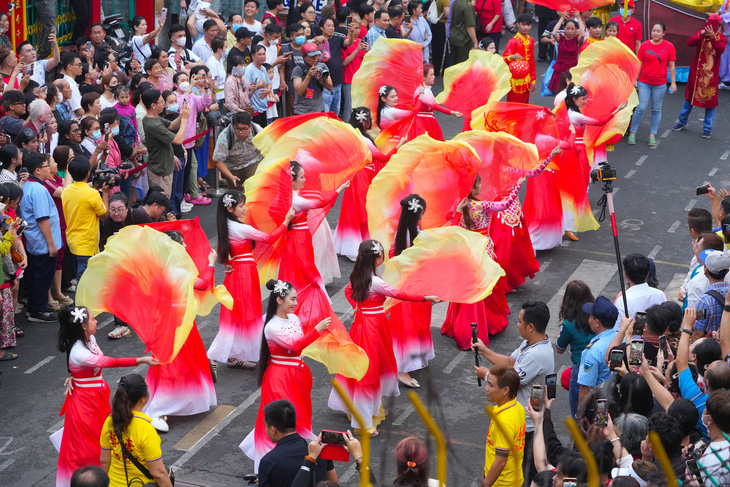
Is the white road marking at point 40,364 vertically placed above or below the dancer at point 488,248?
below

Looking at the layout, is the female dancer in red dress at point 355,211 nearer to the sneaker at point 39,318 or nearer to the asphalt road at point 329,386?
the asphalt road at point 329,386

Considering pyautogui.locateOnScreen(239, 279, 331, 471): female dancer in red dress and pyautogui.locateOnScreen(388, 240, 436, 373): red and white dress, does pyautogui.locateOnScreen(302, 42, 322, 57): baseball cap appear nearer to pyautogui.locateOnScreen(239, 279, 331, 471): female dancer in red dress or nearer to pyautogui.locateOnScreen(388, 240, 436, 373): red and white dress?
pyautogui.locateOnScreen(388, 240, 436, 373): red and white dress

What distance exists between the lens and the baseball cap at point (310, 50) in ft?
43.0

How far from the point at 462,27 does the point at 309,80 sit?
4.85 m

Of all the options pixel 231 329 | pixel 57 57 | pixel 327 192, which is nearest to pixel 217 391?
pixel 231 329

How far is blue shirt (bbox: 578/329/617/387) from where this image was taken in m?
6.44

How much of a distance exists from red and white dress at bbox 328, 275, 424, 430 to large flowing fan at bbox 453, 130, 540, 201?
2416 mm

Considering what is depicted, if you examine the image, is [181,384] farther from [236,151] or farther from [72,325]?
[236,151]

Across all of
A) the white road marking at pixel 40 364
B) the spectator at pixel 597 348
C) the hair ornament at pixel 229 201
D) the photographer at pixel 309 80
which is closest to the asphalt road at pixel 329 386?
the white road marking at pixel 40 364

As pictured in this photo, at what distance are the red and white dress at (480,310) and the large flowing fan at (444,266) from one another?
3.23 feet

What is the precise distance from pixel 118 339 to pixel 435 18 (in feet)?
34.7

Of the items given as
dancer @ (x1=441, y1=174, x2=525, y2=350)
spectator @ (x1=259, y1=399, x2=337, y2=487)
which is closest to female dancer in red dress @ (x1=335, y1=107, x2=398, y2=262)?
dancer @ (x1=441, y1=174, x2=525, y2=350)

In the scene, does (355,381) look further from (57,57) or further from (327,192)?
(57,57)

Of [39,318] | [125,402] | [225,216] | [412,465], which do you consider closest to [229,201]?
[225,216]
